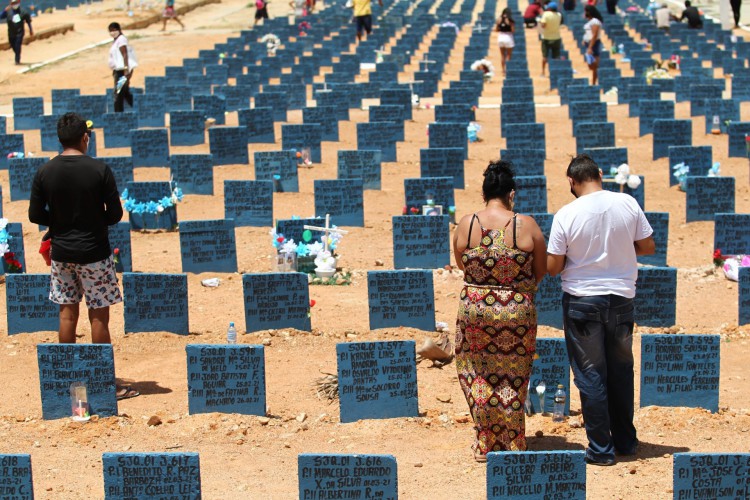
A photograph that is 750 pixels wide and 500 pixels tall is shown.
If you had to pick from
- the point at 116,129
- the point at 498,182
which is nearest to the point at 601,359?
the point at 498,182

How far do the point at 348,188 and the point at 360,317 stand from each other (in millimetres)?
3538

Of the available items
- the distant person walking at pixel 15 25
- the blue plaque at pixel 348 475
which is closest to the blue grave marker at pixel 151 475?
the blue plaque at pixel 348 475

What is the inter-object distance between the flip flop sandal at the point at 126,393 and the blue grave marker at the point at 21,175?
757cm

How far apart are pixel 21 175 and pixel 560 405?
390 inches

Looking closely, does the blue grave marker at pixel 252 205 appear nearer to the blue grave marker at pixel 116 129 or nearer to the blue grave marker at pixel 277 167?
the blue grave marker at pixel 277 167

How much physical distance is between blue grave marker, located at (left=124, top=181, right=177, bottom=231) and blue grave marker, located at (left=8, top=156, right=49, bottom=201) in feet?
7.08

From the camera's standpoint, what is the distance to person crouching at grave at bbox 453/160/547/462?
6.86 meters

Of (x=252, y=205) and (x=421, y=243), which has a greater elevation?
(x=252, y=205)

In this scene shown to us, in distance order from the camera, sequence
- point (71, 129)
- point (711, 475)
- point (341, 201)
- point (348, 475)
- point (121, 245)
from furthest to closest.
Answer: point (341, 201)
point (121, 245)
point (71, 129)
point (348, 475)
point (711, 475)

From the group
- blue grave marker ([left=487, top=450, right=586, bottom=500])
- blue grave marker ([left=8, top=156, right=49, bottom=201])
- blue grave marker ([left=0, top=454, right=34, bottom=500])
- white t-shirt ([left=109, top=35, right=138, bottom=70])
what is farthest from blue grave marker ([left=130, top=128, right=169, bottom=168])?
blue grave marker ([left=487, top=450, right=586, bottom=500])

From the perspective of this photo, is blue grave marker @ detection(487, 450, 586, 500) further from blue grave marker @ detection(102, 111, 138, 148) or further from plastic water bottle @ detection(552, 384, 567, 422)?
blue grave marker @ detection(102, 111, 138, 148)

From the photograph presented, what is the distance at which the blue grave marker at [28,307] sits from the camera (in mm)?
10242

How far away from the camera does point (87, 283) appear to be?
847 cm

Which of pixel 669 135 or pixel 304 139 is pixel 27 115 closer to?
pixel 304 139
